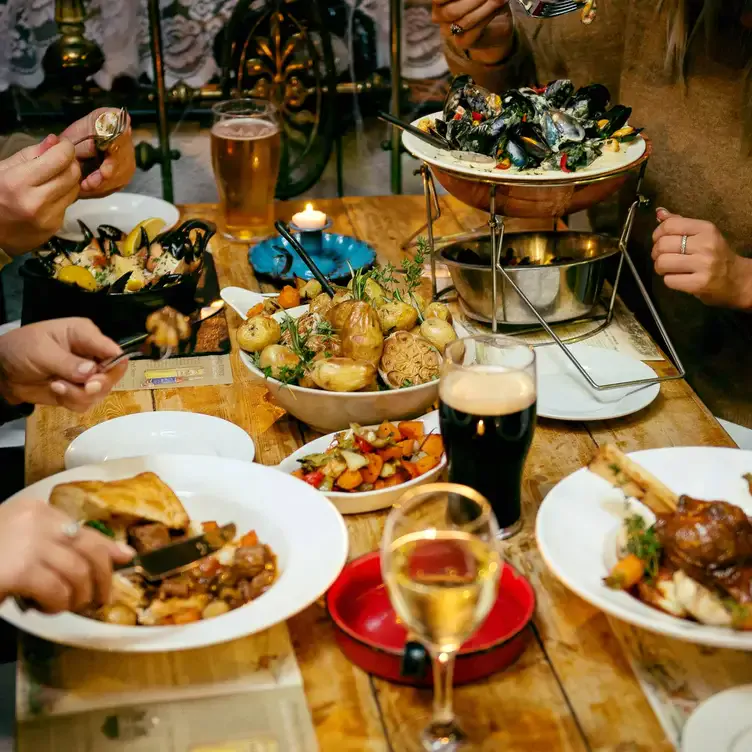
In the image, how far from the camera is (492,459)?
1.07 meters

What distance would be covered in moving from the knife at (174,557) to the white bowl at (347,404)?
0.29 metres

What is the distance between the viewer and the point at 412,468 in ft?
3.88

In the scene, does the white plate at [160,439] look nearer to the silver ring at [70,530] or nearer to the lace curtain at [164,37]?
the silver ring at [70,530]

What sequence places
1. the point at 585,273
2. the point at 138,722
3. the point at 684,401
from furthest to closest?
the point at 585,273
the point at 684,401
the point at 138,722

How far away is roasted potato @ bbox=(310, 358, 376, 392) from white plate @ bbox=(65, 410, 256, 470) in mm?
137

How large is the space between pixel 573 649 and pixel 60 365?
670mm

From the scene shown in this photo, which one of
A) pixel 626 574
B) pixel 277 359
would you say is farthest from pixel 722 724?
pixel 277 359

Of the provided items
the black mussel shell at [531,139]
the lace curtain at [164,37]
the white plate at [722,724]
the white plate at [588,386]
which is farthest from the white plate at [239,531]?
the lace curtain at [164,37]

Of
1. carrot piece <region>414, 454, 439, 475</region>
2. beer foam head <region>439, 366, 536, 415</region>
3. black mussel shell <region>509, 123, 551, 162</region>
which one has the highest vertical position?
black mussel shell <region>509, 123, 551, 162</region>

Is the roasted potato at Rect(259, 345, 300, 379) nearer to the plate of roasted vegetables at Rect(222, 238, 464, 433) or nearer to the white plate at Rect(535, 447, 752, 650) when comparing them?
the plate of roasted vegetables at Rect(222, 238, 464, 433)

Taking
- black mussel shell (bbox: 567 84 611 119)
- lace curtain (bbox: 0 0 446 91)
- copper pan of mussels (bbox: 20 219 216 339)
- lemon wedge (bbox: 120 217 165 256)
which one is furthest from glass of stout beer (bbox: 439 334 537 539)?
lace curtain (bbox: 0 0 446 91)

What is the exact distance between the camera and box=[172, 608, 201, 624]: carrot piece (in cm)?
93

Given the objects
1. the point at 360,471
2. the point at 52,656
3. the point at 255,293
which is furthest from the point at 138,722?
the point at 255,293

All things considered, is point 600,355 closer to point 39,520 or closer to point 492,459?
point 492,459
